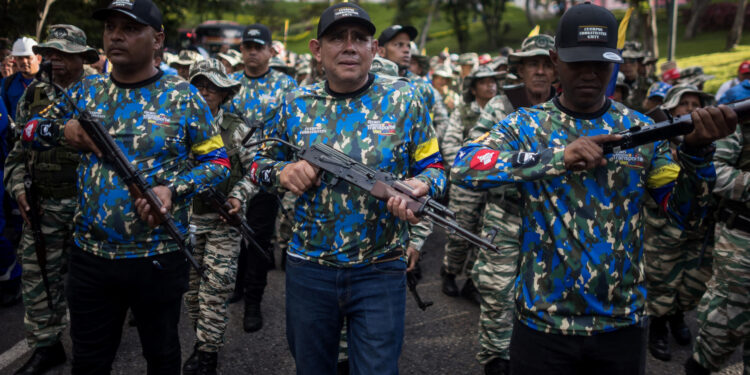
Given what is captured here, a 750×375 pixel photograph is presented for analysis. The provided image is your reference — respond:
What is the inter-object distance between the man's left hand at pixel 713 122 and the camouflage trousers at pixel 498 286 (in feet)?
7.37

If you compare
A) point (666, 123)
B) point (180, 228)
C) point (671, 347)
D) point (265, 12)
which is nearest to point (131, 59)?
point (180, 228)

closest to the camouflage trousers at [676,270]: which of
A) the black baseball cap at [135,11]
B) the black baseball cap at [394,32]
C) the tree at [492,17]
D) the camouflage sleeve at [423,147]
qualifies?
the camouflage sleeve at [423,147]

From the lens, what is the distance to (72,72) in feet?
14.8

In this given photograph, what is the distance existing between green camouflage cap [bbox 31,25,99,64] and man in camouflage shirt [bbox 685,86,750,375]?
5.01 meters

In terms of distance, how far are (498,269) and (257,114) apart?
10.6ft

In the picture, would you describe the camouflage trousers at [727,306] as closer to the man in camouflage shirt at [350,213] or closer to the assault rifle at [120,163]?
the man in camouflage shirt at [350,213]

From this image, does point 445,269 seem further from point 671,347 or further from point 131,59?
point 131,59

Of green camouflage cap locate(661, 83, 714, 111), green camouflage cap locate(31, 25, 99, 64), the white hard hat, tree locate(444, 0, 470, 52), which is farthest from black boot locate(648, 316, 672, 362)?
tree locate(444, 0, 470, 52)

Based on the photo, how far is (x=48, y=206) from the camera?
436 cm

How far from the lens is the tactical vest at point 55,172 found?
4320 millimetres

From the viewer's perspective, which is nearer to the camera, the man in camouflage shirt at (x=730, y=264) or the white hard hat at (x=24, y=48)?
the man in camouflage shirt at (x=730, y=264)

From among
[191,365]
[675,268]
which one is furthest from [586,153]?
[675,268]

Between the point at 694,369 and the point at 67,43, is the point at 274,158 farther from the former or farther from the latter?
the point at 694,369

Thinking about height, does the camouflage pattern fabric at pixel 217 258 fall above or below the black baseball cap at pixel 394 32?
below
